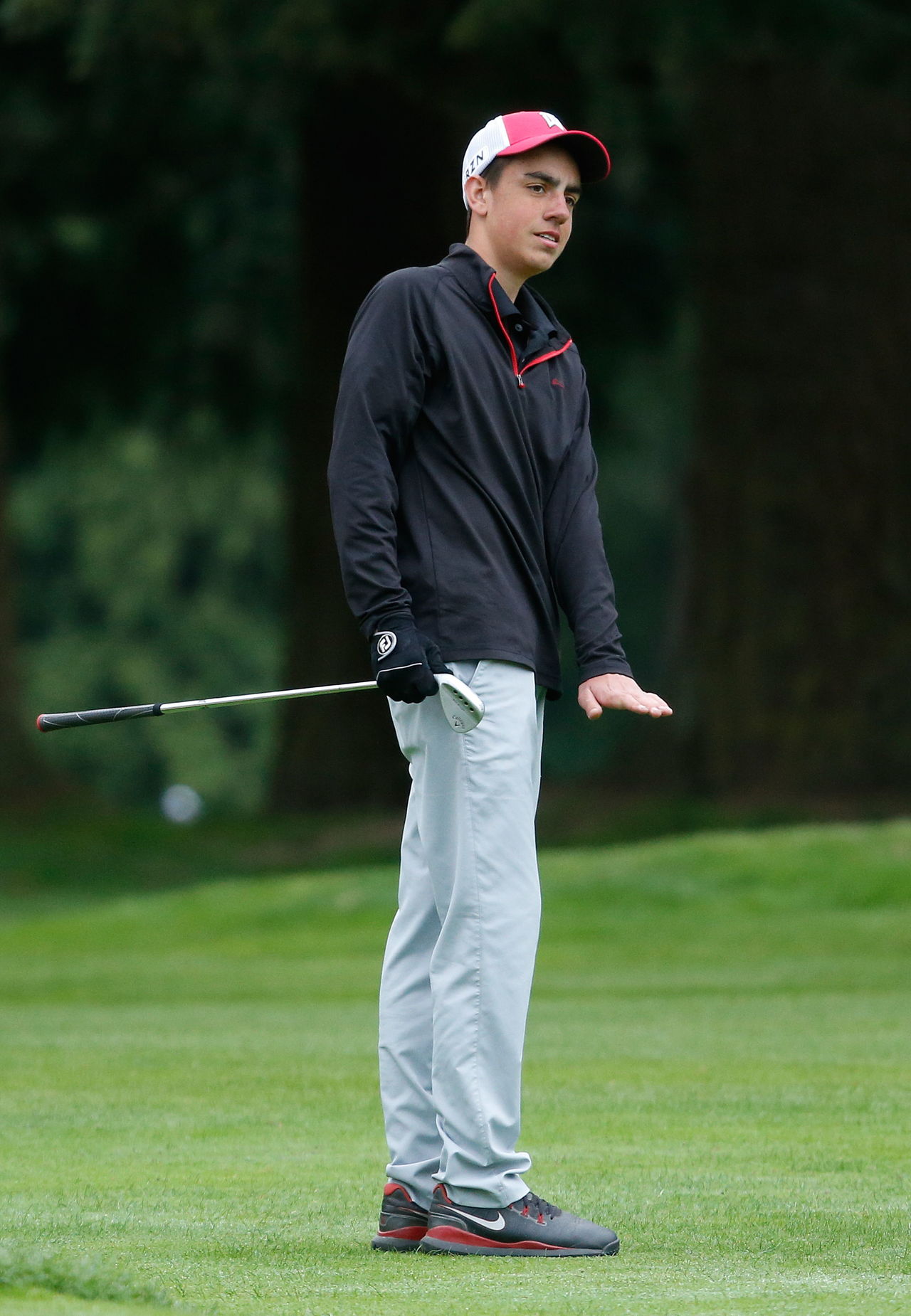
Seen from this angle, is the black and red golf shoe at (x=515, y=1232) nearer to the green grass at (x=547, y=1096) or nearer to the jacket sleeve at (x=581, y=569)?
the green grass at (x=547, y=1096)

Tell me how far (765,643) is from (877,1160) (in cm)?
1328

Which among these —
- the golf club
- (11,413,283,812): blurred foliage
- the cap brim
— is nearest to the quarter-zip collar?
the cap brim

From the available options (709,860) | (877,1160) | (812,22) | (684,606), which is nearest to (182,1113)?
(877,1160)

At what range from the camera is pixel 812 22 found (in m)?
17.2

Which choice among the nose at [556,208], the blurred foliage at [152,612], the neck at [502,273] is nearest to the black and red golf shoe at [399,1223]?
the neck at [502,273]

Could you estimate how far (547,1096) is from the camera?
7.52m

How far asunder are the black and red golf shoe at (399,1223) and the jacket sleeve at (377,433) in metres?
1.10

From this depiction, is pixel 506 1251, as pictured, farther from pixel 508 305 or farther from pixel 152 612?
pixel 152 612

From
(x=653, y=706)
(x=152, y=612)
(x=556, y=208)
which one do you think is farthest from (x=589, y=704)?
(x=152, y=612)

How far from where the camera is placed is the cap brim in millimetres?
5008

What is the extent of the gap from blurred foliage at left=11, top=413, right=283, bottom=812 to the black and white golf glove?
32897 millimetres

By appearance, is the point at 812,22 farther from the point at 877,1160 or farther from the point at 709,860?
the point at 877,1160

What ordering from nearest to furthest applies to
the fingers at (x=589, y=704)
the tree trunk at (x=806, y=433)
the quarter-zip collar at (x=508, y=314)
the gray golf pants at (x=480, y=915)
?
the gray golf pants at (x=480, y=915)
the fingers at (x=589, y=704)
the quarter-zip collar at (x=508, y=314)
the tree trunk at (x=806, y=433)

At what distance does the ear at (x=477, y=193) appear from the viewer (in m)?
5.08
